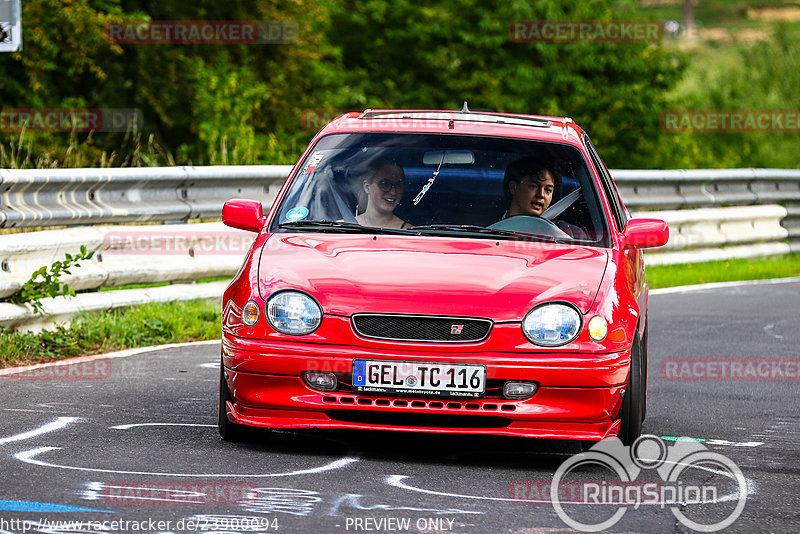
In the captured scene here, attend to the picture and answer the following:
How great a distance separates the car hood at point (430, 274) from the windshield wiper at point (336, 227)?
0.11 m

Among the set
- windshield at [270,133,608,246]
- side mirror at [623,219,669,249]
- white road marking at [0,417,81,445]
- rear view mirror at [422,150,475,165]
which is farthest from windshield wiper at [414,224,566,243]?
white road marking at [0,417,81,445]

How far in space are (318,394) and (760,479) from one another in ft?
6.00

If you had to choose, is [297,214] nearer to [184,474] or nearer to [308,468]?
[308,468]

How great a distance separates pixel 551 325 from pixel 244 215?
1841mm

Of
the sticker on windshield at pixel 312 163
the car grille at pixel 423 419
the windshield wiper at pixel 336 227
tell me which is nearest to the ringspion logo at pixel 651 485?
the car grille at pixel 423 419

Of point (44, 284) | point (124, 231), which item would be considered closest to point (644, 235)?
point (44, 284)

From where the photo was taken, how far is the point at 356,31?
4191 centimetres

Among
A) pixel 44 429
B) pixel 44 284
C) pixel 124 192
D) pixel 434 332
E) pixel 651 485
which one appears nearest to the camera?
pixel 651 485

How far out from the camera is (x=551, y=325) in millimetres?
5812

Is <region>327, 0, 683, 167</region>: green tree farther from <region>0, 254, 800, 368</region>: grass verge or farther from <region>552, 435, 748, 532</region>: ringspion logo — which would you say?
<region>552, 435, 748, 532</region>: ringspion logo

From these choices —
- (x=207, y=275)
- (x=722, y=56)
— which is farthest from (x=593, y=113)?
(x=722, y=56)

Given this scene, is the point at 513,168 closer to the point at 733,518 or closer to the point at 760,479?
the point at 760,479

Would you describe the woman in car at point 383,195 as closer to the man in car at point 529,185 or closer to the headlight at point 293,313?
the man in car at point 529,185

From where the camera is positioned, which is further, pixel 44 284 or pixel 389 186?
pixel 44 284
